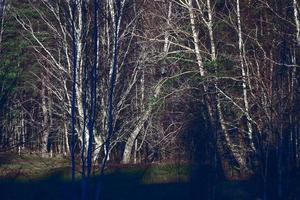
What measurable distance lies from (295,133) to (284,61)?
6.62 feet

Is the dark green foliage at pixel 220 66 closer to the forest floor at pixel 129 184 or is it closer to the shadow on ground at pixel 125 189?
the forest floor at pixel 129 184

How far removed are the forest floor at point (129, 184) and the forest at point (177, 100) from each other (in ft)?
0.15

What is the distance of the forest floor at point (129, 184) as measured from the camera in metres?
16.8

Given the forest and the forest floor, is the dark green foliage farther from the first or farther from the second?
the forest floor

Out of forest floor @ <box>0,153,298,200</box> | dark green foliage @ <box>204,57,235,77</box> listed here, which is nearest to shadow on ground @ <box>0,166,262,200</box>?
forest floor @ <box>0,153,298,200</box>

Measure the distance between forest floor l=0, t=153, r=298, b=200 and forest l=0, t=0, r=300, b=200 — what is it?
5 cm

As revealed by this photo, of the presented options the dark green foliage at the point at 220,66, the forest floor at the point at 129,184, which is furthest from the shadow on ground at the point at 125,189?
the dark green foliage at the point at 220,66

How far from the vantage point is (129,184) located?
1823 centimetres

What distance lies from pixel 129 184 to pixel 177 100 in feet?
11.2

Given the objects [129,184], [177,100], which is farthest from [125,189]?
[177,100]

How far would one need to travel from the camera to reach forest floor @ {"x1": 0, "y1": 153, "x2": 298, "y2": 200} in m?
16.8

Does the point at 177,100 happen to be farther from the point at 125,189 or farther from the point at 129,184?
the point at 125,189

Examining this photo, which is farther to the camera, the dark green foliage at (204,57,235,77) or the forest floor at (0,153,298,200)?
the dark green foliage at (204,57,235,77)

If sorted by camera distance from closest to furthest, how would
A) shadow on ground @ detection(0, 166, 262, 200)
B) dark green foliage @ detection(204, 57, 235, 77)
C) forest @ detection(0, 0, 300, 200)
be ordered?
forest @ detection(0, 0, 300, 200), shadow on ground @ detection(0, 166, 262, 200), dark green foliage @ detection(204, 57, 235, 77)
